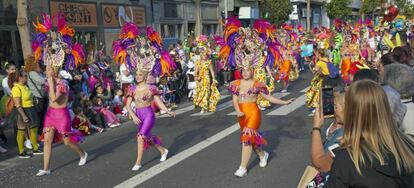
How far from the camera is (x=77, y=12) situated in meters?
19.8

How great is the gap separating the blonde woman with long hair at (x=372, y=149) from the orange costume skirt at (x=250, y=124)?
4037 millimetres

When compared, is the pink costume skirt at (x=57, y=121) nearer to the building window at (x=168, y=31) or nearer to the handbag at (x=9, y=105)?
the handbag at (x=9, y=105)

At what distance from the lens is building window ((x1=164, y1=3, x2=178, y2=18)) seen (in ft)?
86.8

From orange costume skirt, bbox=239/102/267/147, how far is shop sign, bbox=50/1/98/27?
13934mm

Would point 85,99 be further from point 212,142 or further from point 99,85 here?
point 212,142

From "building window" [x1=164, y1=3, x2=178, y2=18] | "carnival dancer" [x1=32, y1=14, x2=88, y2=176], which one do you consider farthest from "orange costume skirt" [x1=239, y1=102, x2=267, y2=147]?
"building window" [x1=164, y1=3, x2=178, y2=18]

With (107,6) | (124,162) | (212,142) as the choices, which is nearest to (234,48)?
(212,142)

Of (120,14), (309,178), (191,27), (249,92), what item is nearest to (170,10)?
(191,27)

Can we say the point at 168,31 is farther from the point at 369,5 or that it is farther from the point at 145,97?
the point at 369,5

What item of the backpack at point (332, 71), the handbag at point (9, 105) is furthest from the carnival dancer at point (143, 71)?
the backpack at point (332, 71)

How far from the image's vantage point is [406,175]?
7.69 ft

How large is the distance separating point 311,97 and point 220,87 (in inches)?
263

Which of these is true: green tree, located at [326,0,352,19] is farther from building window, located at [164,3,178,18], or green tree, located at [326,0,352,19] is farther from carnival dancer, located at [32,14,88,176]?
carnival dancer, located at [32,14,88,176]

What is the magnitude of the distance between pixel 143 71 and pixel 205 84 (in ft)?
16.5
